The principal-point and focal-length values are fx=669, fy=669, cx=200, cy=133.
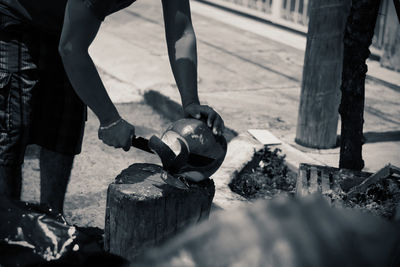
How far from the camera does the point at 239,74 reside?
7.18 meters

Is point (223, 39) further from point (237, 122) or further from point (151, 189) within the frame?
point (151, 189)

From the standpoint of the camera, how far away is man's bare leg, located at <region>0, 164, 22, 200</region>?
11.0 ft

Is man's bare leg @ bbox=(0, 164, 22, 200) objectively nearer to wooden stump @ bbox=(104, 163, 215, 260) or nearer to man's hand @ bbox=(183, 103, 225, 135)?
wooden stump @ bbox=(104, 163, 215, 260)

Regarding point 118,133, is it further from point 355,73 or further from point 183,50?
point 355,73

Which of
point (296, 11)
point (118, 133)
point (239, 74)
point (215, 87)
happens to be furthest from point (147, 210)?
point (296, 11)

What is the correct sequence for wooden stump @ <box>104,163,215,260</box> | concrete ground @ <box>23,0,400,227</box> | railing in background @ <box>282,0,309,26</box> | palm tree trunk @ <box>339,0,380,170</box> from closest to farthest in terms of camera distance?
wooden stump @ <box>104,163,215,260</box>
palm tree trunk @ <box>339,0,380,170</box>
concrete ground @ <box>23,0,400,227</box>
railing in background @ <box>282,0,309,26</box>

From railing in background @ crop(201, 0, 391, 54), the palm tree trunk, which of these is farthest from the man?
railing in background @ crop(201, 0, 391, 54)

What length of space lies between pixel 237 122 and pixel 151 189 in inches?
103

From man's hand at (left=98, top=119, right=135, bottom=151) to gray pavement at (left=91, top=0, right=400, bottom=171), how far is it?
2.05 meters

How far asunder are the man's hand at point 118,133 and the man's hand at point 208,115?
0.93 ft

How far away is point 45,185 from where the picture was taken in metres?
3.64

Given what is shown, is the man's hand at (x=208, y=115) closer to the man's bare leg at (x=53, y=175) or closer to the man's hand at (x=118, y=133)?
the man's hand at (x=118, y=133)

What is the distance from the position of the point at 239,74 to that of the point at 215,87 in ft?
2.22

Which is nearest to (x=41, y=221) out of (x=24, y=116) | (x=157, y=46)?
(x=24, y=116)
